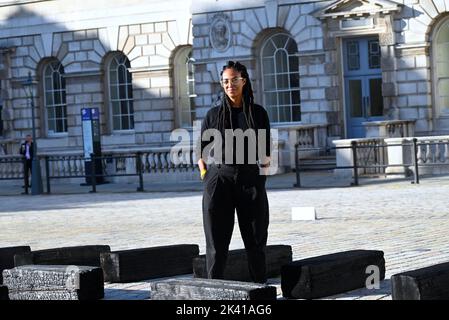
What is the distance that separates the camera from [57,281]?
11523 millimetres

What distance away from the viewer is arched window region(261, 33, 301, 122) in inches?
1518

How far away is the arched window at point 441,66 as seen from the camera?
3538 cm

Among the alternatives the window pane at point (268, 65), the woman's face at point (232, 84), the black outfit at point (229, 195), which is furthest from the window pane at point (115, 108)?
the woman's face at point (232, 84)

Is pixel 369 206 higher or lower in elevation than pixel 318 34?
lower

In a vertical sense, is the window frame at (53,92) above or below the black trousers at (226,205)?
above

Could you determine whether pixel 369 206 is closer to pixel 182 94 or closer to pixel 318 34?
pixel 318 34

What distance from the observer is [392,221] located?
19484 millimetres

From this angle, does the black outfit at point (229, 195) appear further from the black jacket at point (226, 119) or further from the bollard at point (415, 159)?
the bollard at point (415, 159)

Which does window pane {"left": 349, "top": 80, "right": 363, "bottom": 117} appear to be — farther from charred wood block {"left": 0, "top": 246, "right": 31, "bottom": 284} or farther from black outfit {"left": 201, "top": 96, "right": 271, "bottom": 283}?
black outfit {"left": 201, "top": 96, "right": 271, "bottom": 283}

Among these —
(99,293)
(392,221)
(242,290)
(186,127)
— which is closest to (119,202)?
(392,221)

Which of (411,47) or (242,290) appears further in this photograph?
(411,47)

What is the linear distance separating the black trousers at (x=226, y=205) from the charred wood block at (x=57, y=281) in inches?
40.3
